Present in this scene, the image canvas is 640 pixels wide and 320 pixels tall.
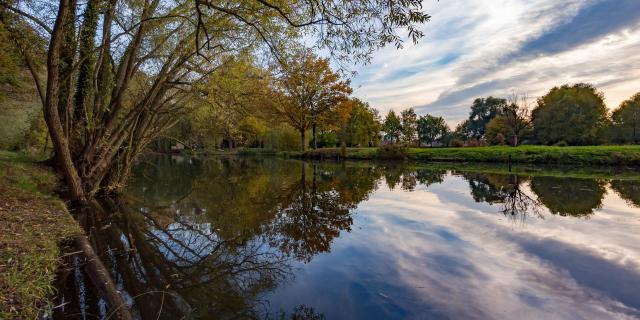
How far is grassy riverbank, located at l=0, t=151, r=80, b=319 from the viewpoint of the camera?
3389mm

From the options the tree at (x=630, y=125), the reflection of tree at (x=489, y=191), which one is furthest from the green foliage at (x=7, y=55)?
the tree at (x=630, y=125)

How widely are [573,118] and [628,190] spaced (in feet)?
125

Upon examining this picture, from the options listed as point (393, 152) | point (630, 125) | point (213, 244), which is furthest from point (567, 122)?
point (213, 244)

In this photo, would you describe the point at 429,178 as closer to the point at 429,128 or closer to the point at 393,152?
the point at 393,152

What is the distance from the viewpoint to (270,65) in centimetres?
1209

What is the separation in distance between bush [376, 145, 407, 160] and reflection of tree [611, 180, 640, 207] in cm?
2180

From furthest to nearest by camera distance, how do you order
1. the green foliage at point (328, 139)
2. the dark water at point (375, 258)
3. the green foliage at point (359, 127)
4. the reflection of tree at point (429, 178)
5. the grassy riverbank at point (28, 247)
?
the green foliage at point (328, 139)
the green foliage at point (359, 127)
the reflection of tree at point (429, 178)
the dark water at point (375, 258)
the grassy riverbank at point (28, 247)

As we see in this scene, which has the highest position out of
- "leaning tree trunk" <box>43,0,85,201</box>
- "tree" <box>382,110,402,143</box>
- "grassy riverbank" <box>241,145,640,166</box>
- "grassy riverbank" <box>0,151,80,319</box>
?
"tree" <box>382,110,402,143</box>

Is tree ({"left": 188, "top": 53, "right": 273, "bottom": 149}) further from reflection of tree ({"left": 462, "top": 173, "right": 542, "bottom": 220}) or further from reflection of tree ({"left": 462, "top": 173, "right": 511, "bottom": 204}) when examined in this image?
reflection of tree ({"left": 462, "top": 173, "right": 542, "bottom": 220})

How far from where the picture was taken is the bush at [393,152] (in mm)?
37719

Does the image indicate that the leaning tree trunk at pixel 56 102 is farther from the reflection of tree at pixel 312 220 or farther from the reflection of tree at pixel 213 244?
the reflection of tree at pixel 312 220

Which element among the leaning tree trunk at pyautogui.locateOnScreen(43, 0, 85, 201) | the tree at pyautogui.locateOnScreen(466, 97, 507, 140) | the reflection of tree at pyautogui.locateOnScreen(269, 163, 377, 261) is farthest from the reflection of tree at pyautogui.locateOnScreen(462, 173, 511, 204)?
the tree at pyautogui.locateOnScreen(466, 97, 507, 140)

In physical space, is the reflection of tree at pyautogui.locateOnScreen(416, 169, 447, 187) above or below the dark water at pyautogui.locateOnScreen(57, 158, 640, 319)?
above

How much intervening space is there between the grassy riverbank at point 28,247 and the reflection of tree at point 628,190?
15336 millimetres
